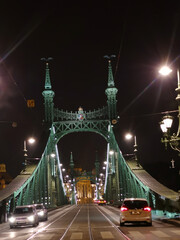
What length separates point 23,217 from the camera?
83.6 feet

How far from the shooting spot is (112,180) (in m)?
82.4

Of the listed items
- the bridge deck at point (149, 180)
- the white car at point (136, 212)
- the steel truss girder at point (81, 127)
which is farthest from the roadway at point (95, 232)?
the steel truss girder at point (81, 127)

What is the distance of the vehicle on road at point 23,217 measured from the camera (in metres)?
25.1

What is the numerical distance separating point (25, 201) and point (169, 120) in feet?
106

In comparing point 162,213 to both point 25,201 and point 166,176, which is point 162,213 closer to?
point 25,201

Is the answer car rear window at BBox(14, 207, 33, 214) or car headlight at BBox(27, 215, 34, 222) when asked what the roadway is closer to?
car headlight at BBox(27, 215, 34, 222)

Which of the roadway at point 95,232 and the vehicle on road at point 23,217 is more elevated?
the vehicle on road at point 23,217

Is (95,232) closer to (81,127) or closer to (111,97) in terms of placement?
(111,97)

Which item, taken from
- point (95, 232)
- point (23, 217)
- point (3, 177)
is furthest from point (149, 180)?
point (3, 177)

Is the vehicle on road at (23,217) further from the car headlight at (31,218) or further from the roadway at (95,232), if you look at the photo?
the roadway at (95,232)

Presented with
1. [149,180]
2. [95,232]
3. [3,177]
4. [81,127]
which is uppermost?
[81,127]

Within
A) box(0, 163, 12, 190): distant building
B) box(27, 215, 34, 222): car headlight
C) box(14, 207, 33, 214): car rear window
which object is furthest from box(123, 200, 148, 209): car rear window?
box(0, 163, 12, 190): distant building

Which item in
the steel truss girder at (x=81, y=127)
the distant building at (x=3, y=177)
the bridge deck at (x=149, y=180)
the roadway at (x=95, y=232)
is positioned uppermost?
the steel truss girder at (x=81, y=127)

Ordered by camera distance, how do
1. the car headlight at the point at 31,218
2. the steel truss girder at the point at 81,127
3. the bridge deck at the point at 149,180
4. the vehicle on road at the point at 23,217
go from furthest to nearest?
1. the steel truss girder at the point at 81,127
2. the bridge deck at the point at 149,180
3. the car headlight at the point at 31,218
4. the vehicle on road at the point at 23,217
